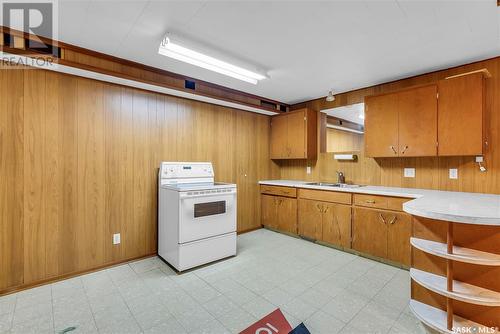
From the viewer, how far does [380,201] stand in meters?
2.86

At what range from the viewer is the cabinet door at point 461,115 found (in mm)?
2355

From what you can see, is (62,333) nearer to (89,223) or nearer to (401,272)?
(89,223)

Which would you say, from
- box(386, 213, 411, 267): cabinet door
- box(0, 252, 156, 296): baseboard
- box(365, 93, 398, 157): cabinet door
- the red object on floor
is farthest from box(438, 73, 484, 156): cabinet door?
box(0, 252, 156, 296): baseboard

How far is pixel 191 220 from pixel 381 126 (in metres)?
2.75

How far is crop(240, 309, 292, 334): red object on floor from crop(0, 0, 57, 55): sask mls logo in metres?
2.84

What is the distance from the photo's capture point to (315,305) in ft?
6.62

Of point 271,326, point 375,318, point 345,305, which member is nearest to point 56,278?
point 271,326

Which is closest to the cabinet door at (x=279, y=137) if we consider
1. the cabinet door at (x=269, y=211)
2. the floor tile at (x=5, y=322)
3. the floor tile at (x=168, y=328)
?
the cabinet door at (x=269, y=211)

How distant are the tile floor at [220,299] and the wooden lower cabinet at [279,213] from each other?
105 centimetres

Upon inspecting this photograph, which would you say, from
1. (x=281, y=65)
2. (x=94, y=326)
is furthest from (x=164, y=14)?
(x=94, y=326)

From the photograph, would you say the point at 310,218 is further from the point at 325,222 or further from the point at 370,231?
the point at 370,231

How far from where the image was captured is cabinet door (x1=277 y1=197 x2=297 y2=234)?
3880 millimetres

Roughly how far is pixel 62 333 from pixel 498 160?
4.30 metres

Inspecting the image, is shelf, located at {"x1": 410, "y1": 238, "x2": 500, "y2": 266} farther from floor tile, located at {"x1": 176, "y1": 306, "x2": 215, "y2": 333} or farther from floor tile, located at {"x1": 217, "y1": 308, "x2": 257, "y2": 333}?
floor tile, located at {"x1": 176, "y1": 306, "x2": 215, "y2": 333}
